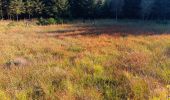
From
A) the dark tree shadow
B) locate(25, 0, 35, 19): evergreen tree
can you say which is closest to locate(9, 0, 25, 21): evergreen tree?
locate(25, 0, 35, 19): evergreen tree

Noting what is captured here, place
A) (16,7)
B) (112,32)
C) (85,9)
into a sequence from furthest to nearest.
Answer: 1. (85,9)
2. (16,7)
3. (112,32)

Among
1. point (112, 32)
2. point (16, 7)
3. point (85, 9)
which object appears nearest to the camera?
point (112, 32)

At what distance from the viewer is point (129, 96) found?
6961 mm

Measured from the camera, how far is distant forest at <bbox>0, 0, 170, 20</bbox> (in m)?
64.3

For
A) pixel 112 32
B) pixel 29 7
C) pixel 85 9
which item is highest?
pixel 29 7

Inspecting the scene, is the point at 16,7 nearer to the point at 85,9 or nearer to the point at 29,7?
the point at 29,7

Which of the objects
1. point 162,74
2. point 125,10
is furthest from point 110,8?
point 162,74

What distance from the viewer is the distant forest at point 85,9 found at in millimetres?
64312

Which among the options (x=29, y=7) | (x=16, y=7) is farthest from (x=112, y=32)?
(x=29, y=7)

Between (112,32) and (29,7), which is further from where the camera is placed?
(29,7)

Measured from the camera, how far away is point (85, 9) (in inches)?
2640

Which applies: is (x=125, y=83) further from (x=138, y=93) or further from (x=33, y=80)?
(x=33, y=80)

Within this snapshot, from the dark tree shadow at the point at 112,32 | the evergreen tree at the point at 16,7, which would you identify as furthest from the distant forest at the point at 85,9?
the dark tree shadow at the point at 112,32

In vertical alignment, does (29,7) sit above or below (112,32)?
above
